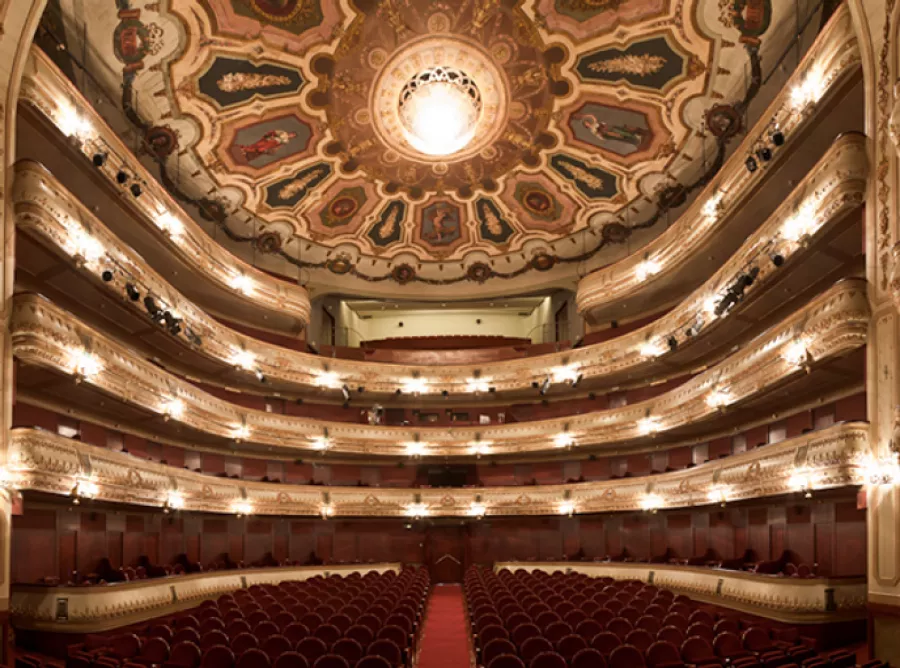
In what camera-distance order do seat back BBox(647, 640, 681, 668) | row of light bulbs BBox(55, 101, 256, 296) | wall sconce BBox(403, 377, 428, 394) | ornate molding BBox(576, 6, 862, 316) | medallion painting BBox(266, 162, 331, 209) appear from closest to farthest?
seat back BBox(647, 640, 681, 668) < ornate molding BBox(576, 6, 862, 316) < row of light bulbs BBox(55, 101, 256, 296) < medallion painting BBox(266, 162, 331, 209) < wall sconce BBox(403, 377, 428, 394)

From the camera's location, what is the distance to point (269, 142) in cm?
2095

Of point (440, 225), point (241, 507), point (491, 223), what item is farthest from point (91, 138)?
point (491, 223)

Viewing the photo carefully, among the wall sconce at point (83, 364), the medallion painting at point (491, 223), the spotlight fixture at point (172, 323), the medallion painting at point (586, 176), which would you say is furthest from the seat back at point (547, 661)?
the medallion painting at point (491, 223)

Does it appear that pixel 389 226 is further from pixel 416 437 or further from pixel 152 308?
pixel 152 308

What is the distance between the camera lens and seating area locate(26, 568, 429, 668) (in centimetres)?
800

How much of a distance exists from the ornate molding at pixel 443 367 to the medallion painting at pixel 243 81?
4.71 m

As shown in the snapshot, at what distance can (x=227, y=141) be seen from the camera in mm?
20406

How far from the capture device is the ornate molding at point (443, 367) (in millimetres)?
11727

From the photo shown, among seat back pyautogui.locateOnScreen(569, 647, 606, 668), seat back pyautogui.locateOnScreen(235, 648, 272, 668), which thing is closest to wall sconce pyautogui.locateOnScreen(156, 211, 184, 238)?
seat back pyautogui.locateOnScreen(235, 648, 272, 668)

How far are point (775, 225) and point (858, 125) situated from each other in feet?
7.45

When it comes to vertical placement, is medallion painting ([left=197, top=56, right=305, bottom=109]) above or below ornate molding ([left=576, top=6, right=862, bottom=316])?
above

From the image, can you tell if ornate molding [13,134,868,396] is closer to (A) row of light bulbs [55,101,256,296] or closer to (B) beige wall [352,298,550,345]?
(A) row of light bulbs [55,101,256,296]

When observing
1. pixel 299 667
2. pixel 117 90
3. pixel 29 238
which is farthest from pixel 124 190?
pixel 299 667

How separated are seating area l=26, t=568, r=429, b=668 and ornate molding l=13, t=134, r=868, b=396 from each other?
681cm
